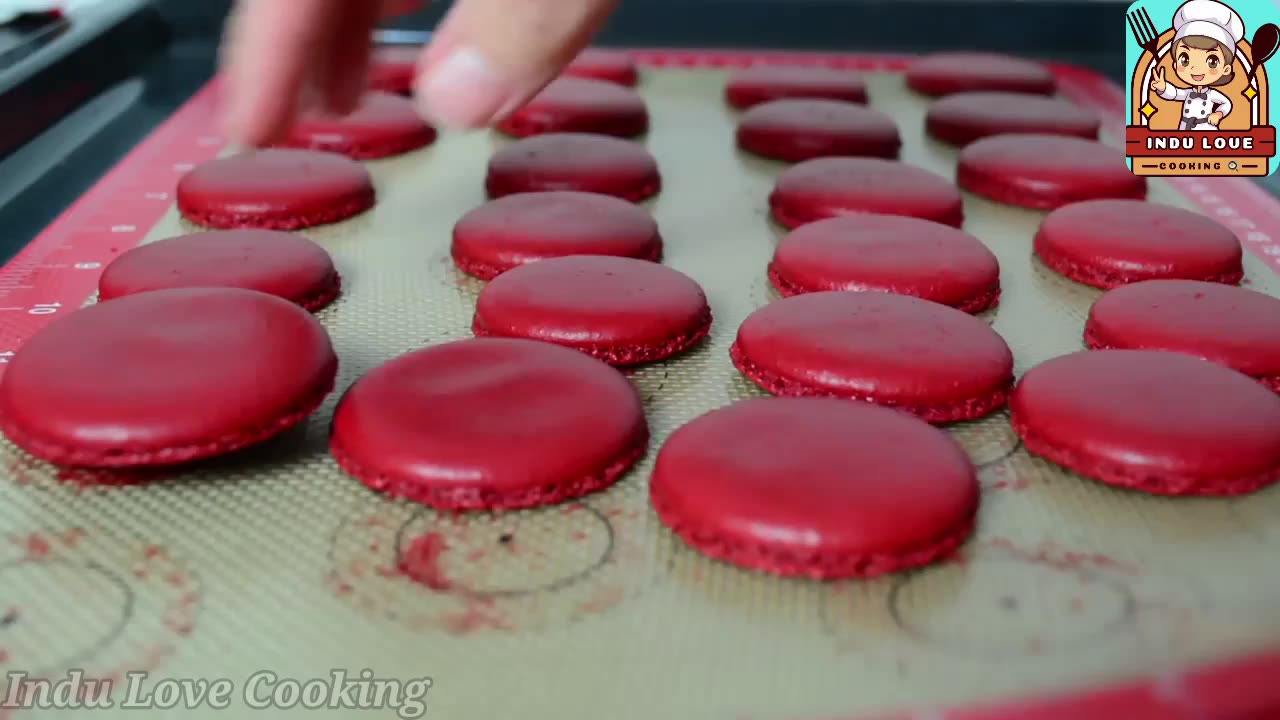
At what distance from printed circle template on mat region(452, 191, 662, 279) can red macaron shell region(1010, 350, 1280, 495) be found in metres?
0.50

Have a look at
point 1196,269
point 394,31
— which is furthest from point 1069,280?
point 394,31

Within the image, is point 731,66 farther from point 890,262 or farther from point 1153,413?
point 1153,413

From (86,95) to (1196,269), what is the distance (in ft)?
5.12

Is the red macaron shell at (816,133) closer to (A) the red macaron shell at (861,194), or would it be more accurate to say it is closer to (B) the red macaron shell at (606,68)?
(A) the red macaron shell at (861,194)

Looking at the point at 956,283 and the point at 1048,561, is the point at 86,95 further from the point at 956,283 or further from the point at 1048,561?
the point at 1048,561

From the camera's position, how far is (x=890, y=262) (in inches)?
52.2

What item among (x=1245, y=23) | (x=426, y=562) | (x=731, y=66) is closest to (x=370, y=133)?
(x=731, y=66)

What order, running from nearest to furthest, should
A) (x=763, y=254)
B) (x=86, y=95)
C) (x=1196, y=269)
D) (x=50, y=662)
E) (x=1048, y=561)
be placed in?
(x=50, y=662)
(x=1048, y=561)
(x=1196, y=269)
(x=763, y=254)
(x=86, y=95)

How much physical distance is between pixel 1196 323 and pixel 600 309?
586 mm

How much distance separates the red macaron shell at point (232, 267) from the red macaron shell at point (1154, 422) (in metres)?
0.73

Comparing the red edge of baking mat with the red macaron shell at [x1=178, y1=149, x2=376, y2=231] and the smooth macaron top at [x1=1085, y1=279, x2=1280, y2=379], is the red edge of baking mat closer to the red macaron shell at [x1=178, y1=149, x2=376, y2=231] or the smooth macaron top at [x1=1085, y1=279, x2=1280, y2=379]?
the red macaron shell at [x1=178, y1=149, x2=376, y2=231]

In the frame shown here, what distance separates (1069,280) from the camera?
4.66 feet

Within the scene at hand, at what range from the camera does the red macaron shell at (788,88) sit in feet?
6.60

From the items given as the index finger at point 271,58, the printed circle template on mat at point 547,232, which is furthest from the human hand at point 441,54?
the printed circle template on mat at point 547,232
